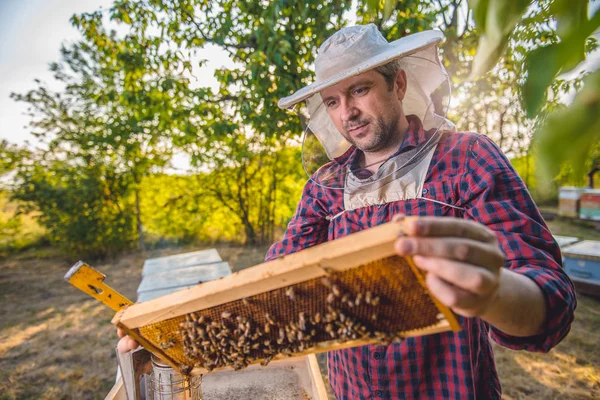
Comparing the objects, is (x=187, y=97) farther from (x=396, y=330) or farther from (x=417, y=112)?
(x=396, y=330)

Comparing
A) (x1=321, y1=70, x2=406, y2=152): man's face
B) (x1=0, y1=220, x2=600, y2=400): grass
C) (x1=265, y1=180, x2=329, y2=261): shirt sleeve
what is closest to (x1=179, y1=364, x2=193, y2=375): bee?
(x1=265, y1=180, x2=329, y2=261): shirt sleeve

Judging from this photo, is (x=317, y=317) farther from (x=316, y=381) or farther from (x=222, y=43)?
(x=222, y=43)

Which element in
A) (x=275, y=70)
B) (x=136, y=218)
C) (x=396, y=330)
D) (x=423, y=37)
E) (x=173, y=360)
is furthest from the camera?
(x=136, y=218)

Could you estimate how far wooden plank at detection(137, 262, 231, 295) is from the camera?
12.8 ft

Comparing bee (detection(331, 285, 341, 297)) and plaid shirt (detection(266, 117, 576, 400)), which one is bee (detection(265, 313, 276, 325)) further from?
plaid shirt (detection(266, 117, 576, 400))

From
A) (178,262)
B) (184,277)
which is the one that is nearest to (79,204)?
(178,262)

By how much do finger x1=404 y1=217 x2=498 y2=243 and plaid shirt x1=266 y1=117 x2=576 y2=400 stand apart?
1.36 ft

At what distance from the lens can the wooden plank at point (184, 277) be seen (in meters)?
3.91

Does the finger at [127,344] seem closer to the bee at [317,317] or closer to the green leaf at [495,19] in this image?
the bee at [317,317]

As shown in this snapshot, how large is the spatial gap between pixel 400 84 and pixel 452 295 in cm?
136

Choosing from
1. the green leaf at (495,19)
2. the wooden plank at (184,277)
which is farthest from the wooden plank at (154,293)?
the green leaf at (495,19)

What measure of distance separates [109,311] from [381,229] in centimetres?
677

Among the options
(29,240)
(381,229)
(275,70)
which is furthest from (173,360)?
(29,240)

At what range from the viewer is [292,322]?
1087 millimetres
